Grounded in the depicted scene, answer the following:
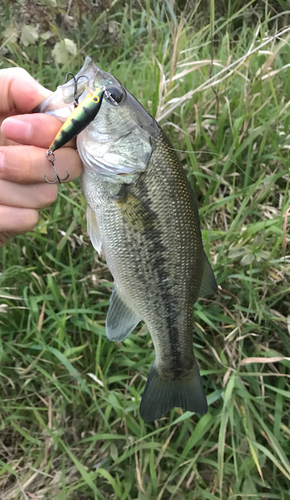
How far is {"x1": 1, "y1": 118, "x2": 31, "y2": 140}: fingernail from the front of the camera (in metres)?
1.11

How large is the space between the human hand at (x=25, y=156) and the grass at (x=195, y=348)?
67 centimetres

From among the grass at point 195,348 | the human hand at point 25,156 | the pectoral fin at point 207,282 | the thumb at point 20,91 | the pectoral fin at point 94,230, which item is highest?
the thumb at point 20,91

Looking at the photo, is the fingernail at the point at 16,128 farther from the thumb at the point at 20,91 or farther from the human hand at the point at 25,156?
the thumb at the point at 20,91

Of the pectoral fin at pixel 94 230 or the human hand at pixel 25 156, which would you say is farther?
the pectoral fin at pixel 94 230

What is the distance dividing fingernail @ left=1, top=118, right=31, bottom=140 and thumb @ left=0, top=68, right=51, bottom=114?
0.18m

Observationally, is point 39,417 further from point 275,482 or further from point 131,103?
point 131,103

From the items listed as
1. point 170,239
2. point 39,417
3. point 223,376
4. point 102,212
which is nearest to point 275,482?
point 223,376

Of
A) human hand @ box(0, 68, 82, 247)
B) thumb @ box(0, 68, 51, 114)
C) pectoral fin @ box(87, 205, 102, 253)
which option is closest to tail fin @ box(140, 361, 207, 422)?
pectoral fin @ box(87, 205, 102, 253)

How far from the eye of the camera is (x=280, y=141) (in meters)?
2.04

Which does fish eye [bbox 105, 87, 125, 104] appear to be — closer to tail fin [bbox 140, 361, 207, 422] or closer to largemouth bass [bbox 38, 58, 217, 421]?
largemouth bass [bbox 38, 58, 217, 421]

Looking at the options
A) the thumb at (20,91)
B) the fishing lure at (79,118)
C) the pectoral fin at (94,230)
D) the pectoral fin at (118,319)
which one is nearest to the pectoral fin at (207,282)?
the pectoral fin at (118,319)

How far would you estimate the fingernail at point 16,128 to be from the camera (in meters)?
1.11

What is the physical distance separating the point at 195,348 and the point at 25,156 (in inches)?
54.2

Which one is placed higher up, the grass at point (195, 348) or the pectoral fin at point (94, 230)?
the pectoral fin at point (94, 230)
